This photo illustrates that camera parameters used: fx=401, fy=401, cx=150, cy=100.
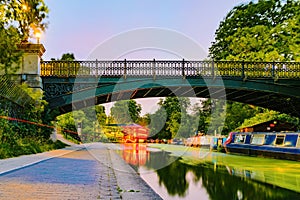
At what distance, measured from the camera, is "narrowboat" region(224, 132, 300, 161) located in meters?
21.7

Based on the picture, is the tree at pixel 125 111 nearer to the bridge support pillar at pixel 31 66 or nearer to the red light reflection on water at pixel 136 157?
the red light reflection on water at pixel 136 157

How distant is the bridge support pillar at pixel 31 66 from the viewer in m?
23.4

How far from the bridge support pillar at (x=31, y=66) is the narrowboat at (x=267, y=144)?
1435 cm

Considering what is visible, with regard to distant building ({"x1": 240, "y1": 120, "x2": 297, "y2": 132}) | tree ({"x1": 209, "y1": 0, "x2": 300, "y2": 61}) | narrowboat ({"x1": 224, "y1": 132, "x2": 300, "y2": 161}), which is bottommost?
narrowboat ({"x1": 224, "y1": 132, "x2": 300, "y2": 161})

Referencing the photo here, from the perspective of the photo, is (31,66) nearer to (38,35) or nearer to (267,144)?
(38,35)

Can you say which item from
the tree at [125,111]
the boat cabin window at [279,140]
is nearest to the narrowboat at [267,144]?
the boat cabin window at [279,140]

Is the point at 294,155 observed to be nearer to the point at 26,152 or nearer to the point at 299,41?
the point at 26,152

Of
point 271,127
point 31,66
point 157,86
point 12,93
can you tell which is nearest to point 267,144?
point 271,127

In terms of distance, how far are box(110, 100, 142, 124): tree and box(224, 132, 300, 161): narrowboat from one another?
73.2m

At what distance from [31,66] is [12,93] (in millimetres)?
5585

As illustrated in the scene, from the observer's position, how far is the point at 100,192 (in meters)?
7.15

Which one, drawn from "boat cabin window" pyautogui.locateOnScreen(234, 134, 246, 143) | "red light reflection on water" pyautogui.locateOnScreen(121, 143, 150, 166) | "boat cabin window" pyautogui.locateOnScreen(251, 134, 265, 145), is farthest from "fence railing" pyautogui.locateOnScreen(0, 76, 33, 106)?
"boat cabin window" pyautogui.locateOnScreen(234, 134, 246, 143)

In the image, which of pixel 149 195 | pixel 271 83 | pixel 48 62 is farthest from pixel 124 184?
pixel 271 83

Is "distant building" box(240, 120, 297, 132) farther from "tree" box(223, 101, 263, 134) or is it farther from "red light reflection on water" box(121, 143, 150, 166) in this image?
"red light reflection on water" box(121, 143, 150, 166)
